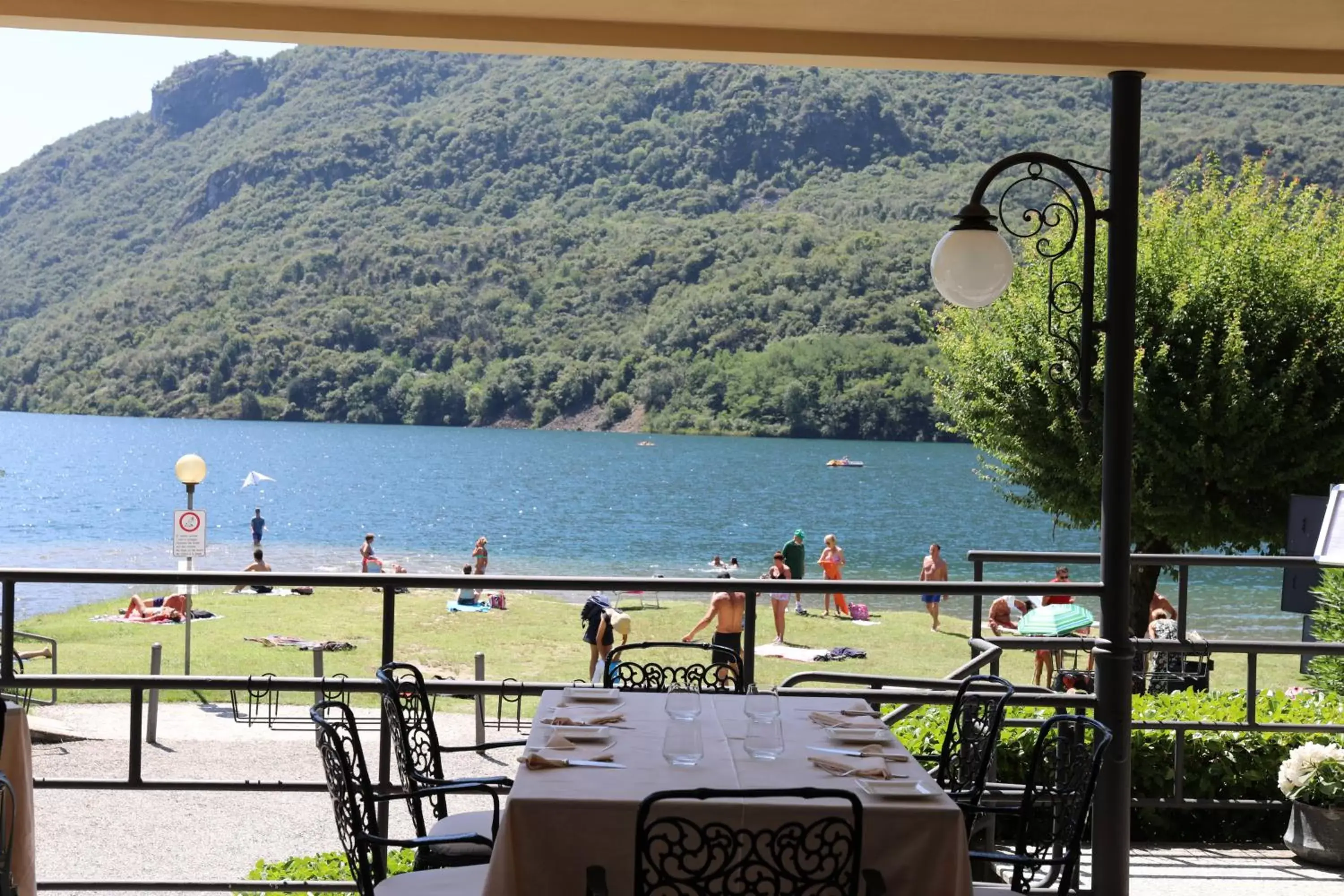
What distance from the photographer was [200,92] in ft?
351

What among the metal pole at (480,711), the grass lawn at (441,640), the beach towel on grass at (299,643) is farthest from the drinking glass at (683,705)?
the beach towel on grass at (299,643)

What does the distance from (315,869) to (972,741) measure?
6.87 feet

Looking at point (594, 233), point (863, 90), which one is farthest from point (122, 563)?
point (863, 90)

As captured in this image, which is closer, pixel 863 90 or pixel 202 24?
pixel 202 24

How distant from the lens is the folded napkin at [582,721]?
332 cm

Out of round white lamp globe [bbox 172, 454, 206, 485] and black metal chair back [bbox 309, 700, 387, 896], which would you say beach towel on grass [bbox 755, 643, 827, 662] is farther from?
black metal chair back [bbox 309, 700, 387, 896]

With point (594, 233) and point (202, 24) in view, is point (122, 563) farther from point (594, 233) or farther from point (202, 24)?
point (594, 233)

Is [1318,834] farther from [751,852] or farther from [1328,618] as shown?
[751,852]

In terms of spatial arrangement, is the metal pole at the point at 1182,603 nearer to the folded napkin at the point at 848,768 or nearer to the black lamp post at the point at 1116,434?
the black lamp post at the point at 1116,434

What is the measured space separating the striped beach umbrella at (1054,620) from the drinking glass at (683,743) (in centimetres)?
1054

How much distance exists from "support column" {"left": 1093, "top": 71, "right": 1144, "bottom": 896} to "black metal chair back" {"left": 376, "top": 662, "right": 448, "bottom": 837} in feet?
6.58

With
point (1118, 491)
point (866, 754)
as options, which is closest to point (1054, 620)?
point (1118, 491)

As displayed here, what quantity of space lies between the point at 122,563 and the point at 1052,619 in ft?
128

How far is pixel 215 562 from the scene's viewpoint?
146 feet
